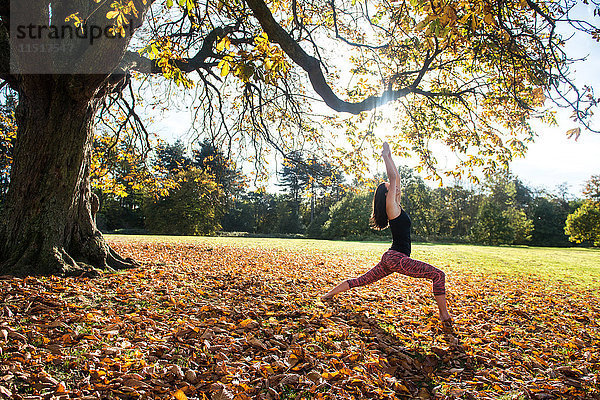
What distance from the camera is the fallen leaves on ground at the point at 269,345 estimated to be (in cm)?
235

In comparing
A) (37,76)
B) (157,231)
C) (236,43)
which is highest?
(236,43)

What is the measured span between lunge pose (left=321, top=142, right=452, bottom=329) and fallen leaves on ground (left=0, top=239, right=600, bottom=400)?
49 cm

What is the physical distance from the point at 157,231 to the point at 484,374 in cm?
3368

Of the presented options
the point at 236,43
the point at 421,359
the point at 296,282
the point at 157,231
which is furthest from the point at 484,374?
the point at 157,231

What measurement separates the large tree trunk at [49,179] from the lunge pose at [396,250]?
460 centimetres

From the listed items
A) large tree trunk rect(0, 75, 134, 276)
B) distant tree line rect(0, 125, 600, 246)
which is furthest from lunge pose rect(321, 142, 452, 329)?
distant tree line rect(0, 125, 600, 246)

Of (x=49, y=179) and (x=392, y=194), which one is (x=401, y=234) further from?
(x=49, y=179)

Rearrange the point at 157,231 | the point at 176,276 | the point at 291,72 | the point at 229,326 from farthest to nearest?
the point at 157,231, the point at 291,72, the point at 176,276, the point at 229,326

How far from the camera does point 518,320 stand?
436cm

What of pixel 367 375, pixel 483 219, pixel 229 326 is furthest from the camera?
pixel 483 219

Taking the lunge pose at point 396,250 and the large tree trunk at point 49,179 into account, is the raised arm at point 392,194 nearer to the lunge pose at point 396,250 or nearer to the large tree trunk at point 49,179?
the lunge pose at point 396,250

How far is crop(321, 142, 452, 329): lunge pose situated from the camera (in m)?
3.76

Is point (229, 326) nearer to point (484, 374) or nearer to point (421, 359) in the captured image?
point (421, 359)

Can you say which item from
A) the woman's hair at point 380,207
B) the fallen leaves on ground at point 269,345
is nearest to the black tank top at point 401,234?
the woman's hair at point 380,207
